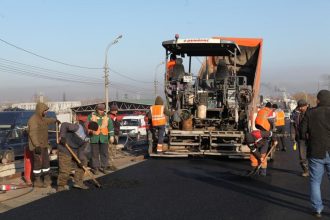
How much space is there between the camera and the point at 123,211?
20.5 feet

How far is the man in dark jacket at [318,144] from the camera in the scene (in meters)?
5.86

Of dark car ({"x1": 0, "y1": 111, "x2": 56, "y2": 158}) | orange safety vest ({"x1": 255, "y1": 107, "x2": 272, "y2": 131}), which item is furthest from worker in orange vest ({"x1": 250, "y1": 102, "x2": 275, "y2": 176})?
dark car ({"x1": 0, "y1": 111, "x2": 56, "y2": 158})

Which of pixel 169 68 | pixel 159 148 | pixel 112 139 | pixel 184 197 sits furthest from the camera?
pixel 169 68

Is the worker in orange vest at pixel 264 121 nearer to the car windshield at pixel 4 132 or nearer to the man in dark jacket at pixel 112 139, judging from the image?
the man in dark jacket at pixel 112 139

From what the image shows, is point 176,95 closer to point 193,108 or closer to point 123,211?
point 193,108

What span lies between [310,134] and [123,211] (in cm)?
276

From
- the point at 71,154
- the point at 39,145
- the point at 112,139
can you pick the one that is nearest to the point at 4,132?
the point at 112,139

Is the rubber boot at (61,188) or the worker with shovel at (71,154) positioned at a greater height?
the worker with shovel at (71,154)

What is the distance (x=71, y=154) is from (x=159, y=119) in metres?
4.64

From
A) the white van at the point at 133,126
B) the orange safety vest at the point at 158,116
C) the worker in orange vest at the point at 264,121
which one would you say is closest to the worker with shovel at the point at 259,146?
the worker in orange vest at the point at 264,121

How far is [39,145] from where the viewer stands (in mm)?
A: 8117

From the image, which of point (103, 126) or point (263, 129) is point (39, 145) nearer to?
point (103, 126)

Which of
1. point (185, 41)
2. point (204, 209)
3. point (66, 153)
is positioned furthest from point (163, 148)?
point (204, 209)

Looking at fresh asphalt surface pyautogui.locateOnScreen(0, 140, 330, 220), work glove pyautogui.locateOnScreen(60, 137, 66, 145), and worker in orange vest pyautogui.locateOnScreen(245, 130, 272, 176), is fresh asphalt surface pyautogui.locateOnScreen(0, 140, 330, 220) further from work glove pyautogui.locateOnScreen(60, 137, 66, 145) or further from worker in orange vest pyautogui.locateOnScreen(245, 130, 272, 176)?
work glove pyautogui.locateOnScreen(60, 137, 66, 145)
